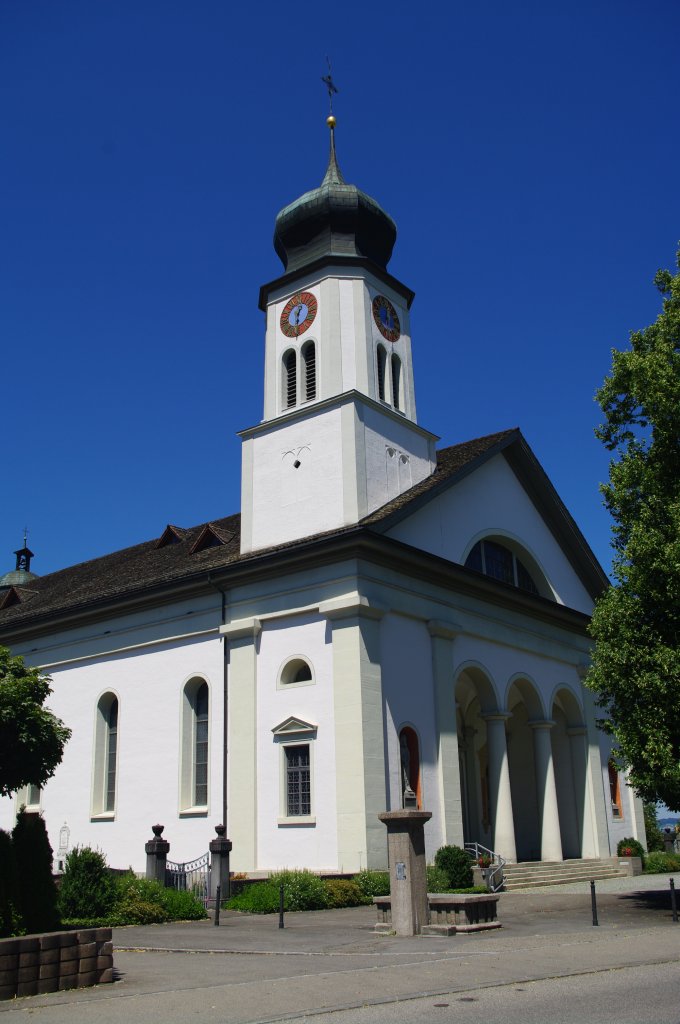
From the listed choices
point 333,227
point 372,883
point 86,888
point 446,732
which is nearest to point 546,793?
point 446,732

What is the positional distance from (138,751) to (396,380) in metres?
13.7

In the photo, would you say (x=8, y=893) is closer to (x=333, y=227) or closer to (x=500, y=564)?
(x=500, y=564)

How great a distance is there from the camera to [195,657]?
2823 centimetres

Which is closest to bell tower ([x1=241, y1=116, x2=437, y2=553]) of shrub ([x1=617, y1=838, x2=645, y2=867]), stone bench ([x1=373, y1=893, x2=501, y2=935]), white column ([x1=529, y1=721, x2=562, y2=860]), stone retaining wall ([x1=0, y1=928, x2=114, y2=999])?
white column ([x1=529, y1=721, x2=562, y2=860])

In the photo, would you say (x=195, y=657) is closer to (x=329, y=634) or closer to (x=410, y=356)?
(x=329, y=634)

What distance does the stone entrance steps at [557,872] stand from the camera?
2622 centimetres

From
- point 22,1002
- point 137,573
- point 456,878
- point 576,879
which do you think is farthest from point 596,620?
point 137,573

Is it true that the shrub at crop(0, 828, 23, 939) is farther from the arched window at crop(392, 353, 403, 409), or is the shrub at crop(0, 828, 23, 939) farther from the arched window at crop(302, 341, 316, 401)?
the arched window at crop(392, 353, 403, 409)

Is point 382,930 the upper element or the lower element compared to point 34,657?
lower

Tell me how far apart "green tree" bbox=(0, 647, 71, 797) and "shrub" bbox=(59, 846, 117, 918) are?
2.55 m

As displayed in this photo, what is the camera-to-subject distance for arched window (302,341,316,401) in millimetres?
29375

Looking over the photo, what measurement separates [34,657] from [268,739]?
1222cm

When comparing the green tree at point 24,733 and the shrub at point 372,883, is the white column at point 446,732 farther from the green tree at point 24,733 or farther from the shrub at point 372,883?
the green tree at point 24,733

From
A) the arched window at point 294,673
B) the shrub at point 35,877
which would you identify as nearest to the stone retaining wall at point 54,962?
the shrub at point 35,877
